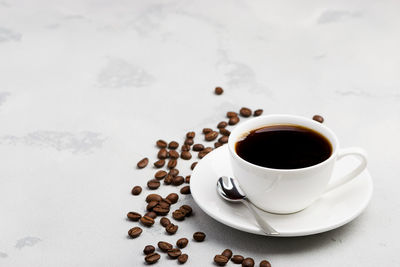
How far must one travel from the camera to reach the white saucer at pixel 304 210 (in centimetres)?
188

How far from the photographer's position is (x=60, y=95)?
3.06m

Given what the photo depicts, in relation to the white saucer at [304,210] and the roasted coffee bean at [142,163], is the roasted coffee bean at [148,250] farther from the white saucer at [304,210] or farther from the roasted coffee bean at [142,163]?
the roasted coffee bean at [142,163]

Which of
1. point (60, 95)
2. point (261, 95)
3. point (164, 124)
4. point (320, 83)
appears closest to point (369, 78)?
point (320, 83)

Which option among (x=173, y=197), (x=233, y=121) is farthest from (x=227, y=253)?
(x=233, y=121)

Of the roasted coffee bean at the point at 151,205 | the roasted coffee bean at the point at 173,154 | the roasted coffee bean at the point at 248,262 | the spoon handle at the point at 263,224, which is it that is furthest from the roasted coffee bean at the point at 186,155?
the roasted coffee bean at the point at 248,262

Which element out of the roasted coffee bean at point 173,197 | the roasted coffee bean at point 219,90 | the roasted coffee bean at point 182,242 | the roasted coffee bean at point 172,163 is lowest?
the roasted coffee bean at point 219,90

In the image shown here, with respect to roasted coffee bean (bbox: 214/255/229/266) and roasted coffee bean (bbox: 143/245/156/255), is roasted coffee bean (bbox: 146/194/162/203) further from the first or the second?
roasted coffee bean (bbox: 214/255/229/266)

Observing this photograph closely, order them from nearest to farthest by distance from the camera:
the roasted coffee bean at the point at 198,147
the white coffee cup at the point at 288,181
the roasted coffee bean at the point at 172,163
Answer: the white coffee cup at the point at 288,181
the roasted coffee bean at the point at 172,163
the roasted coffee bean at the point at 198,147

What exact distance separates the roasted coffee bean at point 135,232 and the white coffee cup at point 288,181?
381 millimetres

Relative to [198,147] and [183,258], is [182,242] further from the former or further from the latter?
[198,147]

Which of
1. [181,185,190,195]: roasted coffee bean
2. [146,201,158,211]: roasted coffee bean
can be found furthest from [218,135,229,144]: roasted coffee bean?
[146,201,158,211]: roasted coffee bean

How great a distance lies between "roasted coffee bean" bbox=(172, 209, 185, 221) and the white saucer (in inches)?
3.8

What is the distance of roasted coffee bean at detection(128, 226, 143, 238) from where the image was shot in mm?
2023

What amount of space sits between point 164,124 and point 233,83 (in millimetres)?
523
